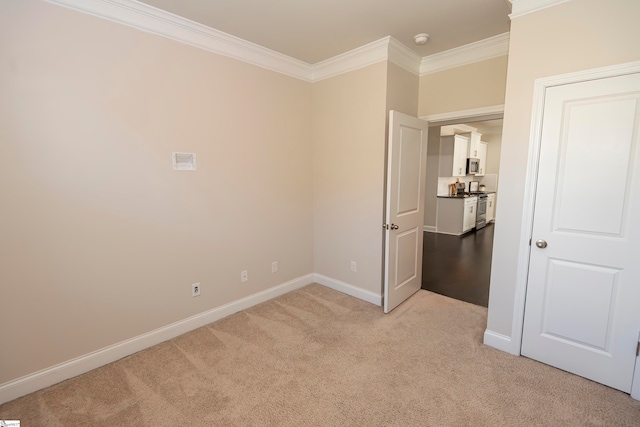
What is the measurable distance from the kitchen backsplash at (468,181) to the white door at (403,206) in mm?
4230

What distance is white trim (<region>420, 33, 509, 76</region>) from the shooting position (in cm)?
280

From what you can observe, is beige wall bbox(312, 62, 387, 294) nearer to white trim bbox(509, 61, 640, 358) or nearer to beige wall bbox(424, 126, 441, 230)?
white trim bbox(509, 61, 640, 358)

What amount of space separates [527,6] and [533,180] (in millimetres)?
1247

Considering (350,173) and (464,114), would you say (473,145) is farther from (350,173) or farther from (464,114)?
(350,173)

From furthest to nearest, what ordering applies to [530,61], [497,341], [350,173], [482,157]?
[482,157]
[350,173]
[497,341]
[530,61]

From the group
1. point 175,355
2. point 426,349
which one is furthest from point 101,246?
point 426,349

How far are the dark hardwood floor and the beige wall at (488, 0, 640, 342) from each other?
112 centimetres

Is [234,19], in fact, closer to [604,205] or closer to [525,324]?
[604,205]

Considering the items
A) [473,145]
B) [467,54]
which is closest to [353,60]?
[467,54]

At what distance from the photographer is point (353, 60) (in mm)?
3193

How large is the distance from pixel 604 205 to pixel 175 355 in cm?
338

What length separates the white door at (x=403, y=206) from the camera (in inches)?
115

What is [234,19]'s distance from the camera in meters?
2.48

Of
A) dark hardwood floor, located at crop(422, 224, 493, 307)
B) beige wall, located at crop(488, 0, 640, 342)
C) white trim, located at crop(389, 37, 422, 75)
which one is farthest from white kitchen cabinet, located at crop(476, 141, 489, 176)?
beige wall, located at crop(488, 0, 640, 342)
